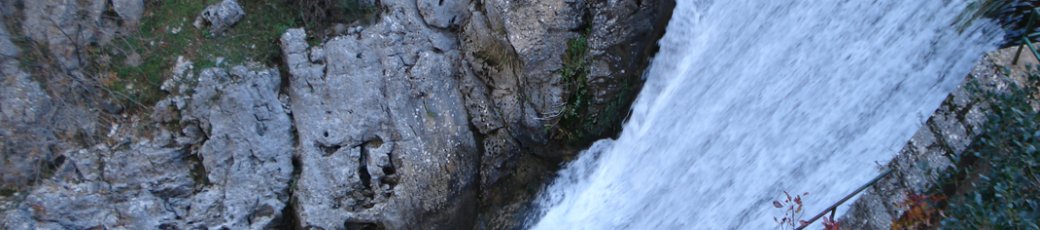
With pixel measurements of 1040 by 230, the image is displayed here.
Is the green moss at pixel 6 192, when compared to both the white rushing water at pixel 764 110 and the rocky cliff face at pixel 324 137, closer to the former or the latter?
the rocky cliff face at pixel 324 137

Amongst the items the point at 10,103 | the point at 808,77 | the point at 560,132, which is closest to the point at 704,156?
the point at 808,77

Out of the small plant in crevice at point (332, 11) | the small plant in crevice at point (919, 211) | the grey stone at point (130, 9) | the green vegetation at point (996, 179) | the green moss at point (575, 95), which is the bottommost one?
the small plant in crevice at point (919, 211)

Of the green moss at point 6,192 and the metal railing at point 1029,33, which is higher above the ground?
the green moss at point 6,192

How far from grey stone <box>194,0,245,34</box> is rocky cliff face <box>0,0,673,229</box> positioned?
0.39 m

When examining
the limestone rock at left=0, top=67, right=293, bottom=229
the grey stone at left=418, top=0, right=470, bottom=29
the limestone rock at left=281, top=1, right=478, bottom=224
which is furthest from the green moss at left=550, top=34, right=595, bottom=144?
the limestone rock at left=0, top=67, right=293, bottom=229

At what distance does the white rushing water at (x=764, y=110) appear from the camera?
14.1 ft

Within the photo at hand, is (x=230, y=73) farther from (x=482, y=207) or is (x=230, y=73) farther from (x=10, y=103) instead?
(x=482, y=207)

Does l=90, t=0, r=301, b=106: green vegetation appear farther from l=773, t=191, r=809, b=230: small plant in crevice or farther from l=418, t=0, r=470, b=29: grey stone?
l=773, t=191, r=809, b=230: small plant in crevice

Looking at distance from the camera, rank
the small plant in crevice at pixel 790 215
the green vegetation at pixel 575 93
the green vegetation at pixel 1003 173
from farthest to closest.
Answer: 1. the green vegetation at pixel 575 93
2. the small plant in crevice at pixel 790 215
3. the green vegetation at pixel 1003 173

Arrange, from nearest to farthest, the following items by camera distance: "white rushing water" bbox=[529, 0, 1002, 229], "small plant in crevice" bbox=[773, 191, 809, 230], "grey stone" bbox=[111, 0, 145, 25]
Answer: "white rushing water" bbox=[529, 0, 1002, 229]
"small plant in crevice" bbox=[773, 191, 809, 230]
"grey stone" bbox=[111, 0, 145, 25]

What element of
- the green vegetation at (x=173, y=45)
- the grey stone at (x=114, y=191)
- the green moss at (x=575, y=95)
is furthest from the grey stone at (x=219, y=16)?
the green moss at (x=575, y=95)

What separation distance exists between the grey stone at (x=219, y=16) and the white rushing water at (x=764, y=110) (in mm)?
3005

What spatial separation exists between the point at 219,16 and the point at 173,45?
45 cm

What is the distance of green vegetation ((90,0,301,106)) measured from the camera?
21.0 feet
